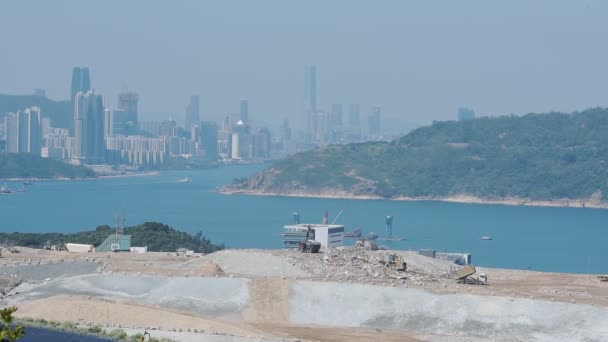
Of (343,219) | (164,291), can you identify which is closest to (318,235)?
(164,291)

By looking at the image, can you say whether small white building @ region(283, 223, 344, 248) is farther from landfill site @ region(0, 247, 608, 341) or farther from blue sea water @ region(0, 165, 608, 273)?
blue sea water @ region(0, 165, 608, 273)

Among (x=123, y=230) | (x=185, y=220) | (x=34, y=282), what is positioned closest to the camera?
(x=34, y=282)

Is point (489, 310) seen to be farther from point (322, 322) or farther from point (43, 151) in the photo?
point (43, 151)

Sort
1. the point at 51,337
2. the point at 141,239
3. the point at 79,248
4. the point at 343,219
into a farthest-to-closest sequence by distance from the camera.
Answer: the point at 343,219 < the point at 141,239 < the point at 79,248 < the point at 51,337

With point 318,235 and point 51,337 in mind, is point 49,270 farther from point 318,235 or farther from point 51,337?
point 318,235

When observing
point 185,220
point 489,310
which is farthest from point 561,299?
point 185,220
